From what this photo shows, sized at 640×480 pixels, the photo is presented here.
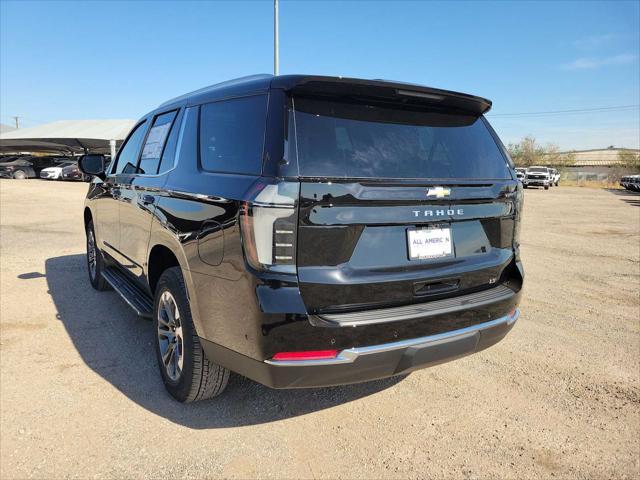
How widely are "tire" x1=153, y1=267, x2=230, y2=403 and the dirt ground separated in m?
0.16

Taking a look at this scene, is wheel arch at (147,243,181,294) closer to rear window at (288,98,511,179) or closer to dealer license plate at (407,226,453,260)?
rear window at (288,98,511,179)

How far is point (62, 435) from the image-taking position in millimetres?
2686

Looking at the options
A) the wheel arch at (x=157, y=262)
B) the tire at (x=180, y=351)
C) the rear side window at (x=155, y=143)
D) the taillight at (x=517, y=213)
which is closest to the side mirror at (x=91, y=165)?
the rear side window at (x=155, y=143)

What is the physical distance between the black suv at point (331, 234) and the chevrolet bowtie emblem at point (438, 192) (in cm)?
2

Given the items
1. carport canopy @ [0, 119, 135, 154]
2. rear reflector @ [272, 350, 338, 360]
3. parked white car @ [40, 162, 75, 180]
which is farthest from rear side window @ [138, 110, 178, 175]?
carport canopy @ [0, 119, 135, 154]

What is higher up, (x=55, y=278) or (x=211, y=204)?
(x=211, y=204)

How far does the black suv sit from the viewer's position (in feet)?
7.17

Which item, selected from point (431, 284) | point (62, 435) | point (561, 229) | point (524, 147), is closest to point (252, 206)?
point (431, 284)

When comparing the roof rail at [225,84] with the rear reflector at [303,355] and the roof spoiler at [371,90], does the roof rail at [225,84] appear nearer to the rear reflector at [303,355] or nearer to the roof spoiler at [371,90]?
the roof spoiler at [371,90]

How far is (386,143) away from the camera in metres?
2.51

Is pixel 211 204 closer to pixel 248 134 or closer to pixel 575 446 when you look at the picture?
pixel 248 134

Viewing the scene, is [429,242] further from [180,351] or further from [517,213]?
[180,351]

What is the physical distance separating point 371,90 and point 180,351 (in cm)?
194

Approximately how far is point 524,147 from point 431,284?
91762mm
